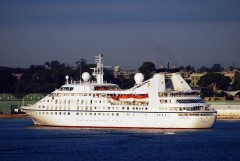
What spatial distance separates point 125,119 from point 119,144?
59.5 feet

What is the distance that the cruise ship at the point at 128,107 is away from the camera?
9775 centimetres

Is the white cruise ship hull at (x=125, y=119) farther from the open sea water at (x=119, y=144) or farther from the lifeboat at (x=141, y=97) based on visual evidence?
the lifeboat at (x=141, y=97)

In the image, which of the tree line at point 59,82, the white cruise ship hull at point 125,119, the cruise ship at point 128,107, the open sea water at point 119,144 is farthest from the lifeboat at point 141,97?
the tree line at point 59,82

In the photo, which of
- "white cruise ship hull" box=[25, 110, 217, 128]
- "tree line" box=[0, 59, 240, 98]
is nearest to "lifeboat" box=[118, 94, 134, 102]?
"white cruise ship hull" box=[25, 110, 217, 128]

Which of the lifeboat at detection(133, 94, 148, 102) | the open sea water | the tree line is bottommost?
the open sea water

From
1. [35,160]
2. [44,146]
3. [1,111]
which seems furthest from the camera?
[1,111]

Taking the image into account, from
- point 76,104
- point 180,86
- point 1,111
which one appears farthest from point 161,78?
point 1,111

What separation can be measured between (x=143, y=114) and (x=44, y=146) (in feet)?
68.6

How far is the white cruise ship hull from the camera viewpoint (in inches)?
3844

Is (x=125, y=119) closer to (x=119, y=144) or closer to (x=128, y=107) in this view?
(x=128, y=107)

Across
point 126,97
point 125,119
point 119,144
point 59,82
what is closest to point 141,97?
point 126,97

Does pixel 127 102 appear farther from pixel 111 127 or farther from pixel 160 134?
pixel 160 134

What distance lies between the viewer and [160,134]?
92.1 metres

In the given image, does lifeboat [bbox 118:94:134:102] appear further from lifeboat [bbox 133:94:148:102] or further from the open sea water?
the open sea water
